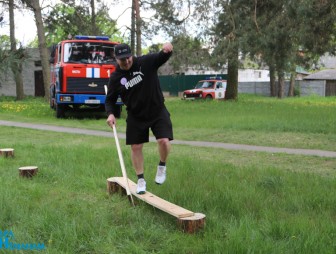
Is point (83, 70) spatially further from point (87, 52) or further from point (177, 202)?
point (177, 202)

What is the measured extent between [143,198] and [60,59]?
508 inches

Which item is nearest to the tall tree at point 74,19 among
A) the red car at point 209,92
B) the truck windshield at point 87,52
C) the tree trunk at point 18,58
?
the tree trunk at point 18,58

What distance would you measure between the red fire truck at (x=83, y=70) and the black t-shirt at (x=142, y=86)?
11146 mm

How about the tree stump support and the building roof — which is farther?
the building roof

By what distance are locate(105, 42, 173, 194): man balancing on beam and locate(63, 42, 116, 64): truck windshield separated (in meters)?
11.5

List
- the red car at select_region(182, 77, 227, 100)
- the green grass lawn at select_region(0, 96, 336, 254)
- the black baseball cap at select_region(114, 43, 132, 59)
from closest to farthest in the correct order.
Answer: the green grass lawn at select_region(0, 96, 336, 254), the black baseball cap at select_region(114, 43, 132, 59), the red car at select_region(182, 77, 227, 100)

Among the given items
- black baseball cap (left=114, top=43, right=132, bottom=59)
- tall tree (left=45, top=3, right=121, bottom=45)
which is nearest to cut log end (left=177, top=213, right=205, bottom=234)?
black baseball cap (left=114, top=43, right=132, bottom=59)

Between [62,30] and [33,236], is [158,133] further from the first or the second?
[62,30]

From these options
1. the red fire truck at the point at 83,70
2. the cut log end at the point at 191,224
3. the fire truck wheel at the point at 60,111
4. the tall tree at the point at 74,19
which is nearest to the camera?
the cut log end at the point at 191,224

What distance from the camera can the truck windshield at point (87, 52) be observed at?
55.3 feet

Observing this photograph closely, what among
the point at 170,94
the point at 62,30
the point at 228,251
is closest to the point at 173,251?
the point at 228,251

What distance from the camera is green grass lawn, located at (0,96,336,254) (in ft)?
13.3

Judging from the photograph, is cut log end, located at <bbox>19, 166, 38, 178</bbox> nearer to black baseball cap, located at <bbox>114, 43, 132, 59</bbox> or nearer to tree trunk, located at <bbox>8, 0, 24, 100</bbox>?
black baseball cap, located at <bbox>114, 43, 132, 59</bbox>

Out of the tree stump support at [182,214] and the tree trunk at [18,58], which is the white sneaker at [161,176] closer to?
the tree stump support at [182,214]
